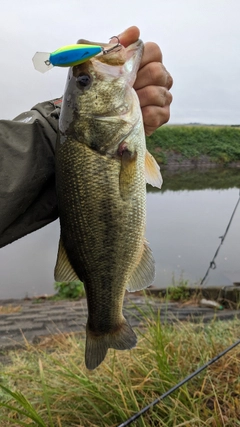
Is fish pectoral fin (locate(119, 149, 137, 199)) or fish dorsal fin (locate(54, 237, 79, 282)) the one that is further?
fish dorsal fin (locate(54, 237, 79, 282))

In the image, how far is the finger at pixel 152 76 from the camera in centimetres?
219

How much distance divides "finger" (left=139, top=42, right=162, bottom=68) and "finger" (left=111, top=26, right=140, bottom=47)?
92 mm

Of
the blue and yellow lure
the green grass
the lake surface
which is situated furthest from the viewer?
the green grass

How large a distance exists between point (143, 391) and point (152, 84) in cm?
229

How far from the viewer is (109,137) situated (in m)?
2.10

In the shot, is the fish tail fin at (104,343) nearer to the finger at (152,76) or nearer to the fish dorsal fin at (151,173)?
the fish dorsal fin at (151,173)

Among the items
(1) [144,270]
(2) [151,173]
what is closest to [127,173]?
(2) [151,173]

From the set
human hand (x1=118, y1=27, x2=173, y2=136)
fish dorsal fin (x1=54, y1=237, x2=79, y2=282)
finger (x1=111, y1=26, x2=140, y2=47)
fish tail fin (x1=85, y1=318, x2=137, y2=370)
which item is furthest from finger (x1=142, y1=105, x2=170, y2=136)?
fish tail fin (x1=85, y1=318, x2=137, y2=370)

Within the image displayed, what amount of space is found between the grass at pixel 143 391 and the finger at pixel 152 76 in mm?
1985

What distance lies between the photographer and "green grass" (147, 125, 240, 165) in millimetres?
33844

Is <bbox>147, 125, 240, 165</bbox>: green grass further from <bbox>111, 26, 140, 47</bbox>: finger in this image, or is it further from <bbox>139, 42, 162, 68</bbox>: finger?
<bbox>111, 26, 140, 47</bbox>: finger

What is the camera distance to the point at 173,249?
503 inches

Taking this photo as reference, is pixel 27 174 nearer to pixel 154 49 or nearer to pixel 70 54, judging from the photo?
pixel 70 54

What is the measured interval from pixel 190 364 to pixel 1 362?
2.69 m
